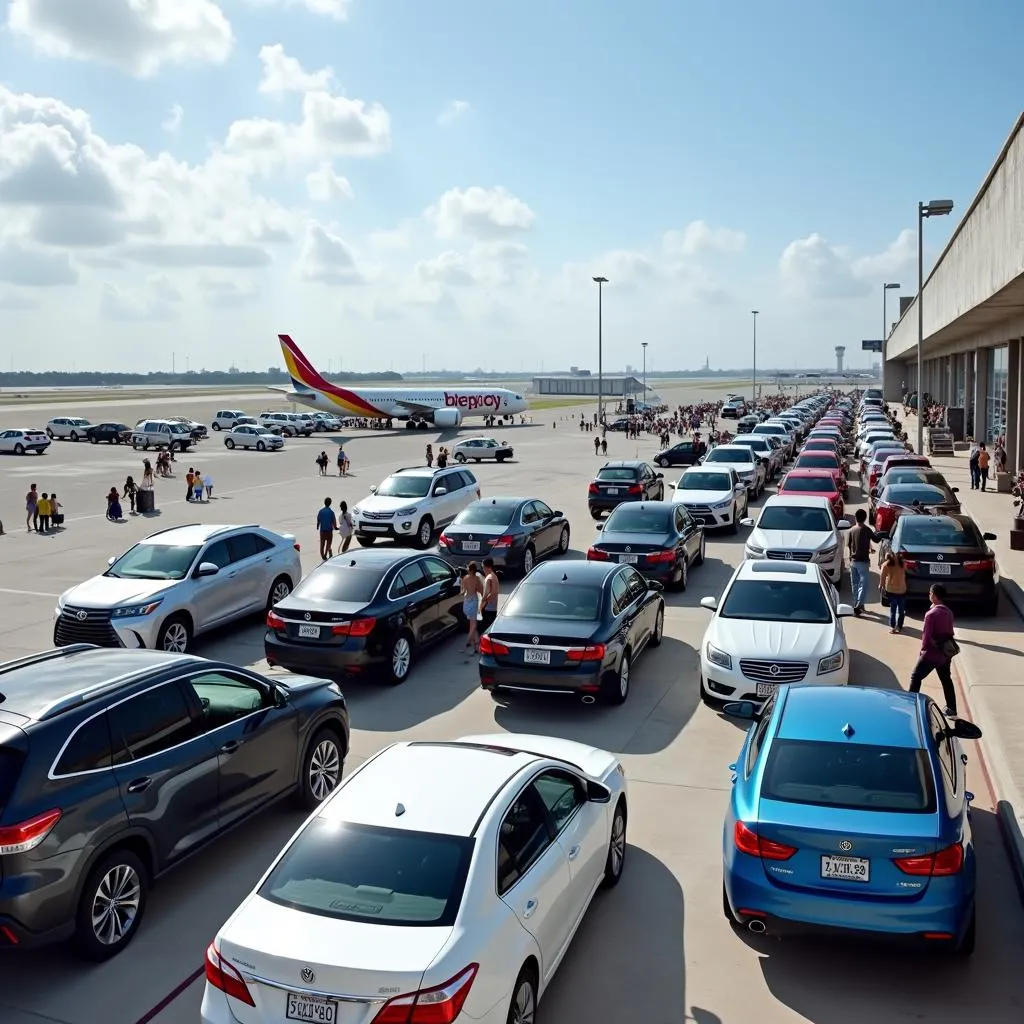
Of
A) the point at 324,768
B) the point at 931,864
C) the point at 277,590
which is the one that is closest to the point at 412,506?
the point at 277,590

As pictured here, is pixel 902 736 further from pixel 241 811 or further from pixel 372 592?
pixel 372 592

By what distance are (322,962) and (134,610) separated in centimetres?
959

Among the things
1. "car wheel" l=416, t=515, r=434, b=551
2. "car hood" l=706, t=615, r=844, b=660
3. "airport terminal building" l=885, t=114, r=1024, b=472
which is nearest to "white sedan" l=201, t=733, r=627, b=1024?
"car hood" l=706, t=615, r=844, b=660

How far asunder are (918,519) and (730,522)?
709 centimetres

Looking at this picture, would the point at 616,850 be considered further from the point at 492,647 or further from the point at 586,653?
the point at 492,647

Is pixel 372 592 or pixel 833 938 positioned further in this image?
pixel 372 592

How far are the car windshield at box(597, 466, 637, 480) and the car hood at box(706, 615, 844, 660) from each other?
48.2 ft

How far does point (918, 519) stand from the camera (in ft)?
56.0

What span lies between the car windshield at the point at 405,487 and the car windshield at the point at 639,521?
22.6 ft

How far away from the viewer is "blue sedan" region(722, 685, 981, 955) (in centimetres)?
596

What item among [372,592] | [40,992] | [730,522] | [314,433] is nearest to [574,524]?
[730,522]

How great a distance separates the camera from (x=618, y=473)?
2667 cm

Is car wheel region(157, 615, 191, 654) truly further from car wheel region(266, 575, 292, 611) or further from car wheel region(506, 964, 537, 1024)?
car wheel region(506, 964, 537, 1024)

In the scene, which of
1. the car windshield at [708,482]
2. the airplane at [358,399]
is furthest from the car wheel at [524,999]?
the airplane at [358,399]
